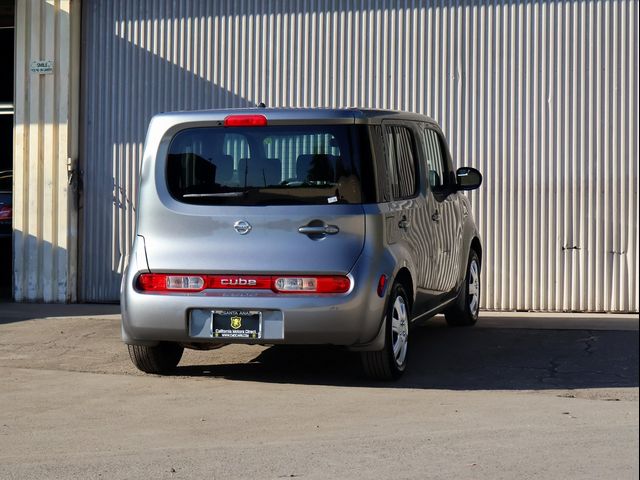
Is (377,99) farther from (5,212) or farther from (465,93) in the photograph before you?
(5,212)

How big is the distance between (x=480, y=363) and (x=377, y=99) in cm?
507

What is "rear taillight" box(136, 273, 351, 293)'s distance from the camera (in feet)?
28.6

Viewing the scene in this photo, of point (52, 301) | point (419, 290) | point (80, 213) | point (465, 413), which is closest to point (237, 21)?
point (80, 213)

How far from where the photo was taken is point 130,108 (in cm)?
1485

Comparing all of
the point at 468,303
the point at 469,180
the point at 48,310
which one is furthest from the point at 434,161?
the point at 48,310

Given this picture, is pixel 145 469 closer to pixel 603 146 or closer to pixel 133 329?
pixel 133 329

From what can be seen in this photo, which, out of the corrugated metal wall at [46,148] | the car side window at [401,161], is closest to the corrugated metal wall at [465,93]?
the corrugated metal wall at [46,148]

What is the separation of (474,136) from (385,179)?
5.02 meters

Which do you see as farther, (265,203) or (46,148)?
(46,148)

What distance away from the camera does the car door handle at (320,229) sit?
8.73 metres

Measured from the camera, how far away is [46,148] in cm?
1473

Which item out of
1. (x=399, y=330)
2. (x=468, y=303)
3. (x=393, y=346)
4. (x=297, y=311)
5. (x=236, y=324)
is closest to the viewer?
(x=297, y=311)

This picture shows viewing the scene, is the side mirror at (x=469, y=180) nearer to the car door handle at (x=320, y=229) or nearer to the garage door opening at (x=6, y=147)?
the car door handle at (x=320, y=229)

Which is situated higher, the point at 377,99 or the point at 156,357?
the point at 377,99
